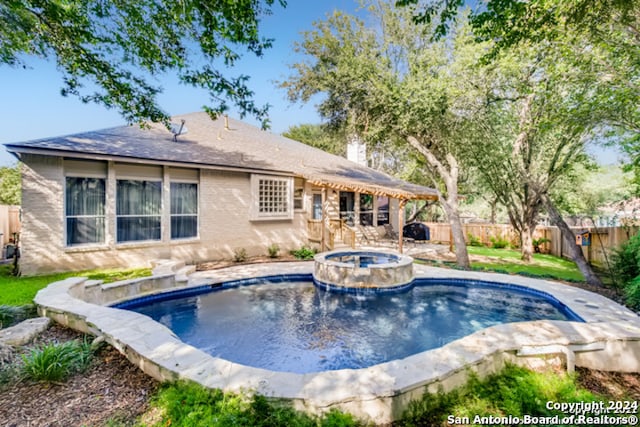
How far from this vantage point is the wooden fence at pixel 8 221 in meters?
12.8

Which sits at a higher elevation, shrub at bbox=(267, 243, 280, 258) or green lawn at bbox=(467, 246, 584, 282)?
shrub at bbox=(267, 243, 280, 258)

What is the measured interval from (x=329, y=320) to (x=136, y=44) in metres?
7.58

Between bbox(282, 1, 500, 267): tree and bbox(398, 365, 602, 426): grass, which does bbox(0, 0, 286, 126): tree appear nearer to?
bbox(398, 365, 602, 426): grass

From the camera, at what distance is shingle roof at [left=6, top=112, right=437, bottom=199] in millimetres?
9016

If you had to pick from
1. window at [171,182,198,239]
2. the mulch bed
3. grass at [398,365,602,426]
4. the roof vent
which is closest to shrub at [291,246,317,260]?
window at [171,182,198,239]

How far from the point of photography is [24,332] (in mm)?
4645

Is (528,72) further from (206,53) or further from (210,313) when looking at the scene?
(210,313)

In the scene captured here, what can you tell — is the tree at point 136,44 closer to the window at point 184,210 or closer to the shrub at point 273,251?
the window at point 184,210

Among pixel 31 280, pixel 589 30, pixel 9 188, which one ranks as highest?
pixel 589 30

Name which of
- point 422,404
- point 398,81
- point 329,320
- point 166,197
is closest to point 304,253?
point 166,197

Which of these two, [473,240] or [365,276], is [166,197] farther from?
[473,240]

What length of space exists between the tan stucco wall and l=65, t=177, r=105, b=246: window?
211 millimetres

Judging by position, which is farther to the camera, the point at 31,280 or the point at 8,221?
the point at 8,221

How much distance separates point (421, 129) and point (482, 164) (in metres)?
3.65
